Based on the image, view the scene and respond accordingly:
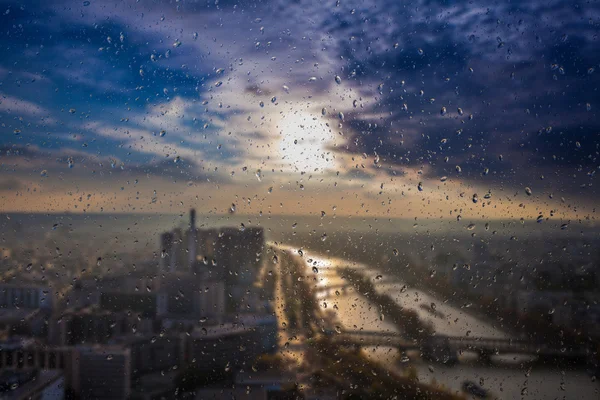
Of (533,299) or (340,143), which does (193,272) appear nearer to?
(340,143)

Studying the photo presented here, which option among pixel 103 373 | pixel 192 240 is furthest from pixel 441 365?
pixel 103 373

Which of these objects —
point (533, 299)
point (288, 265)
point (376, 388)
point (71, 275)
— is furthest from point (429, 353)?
point (71, 275)

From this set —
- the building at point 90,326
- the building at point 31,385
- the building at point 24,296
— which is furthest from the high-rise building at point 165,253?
the building at point 31,385

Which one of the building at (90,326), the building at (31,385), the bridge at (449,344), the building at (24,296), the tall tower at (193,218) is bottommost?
the building at (31,385)

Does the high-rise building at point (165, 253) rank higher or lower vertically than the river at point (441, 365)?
higher

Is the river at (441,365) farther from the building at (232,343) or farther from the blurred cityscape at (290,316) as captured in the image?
the building at (232,343)

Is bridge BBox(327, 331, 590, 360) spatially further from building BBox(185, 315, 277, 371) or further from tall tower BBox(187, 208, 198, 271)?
tall tower BBox(187, 208, 198, 271)

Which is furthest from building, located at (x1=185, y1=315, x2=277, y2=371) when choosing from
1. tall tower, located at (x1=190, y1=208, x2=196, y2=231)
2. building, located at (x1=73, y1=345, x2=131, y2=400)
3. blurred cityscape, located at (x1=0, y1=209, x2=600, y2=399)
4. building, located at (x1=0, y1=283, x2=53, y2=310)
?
building, located at (x1=0, y1=283, x2=53, y2=310)
